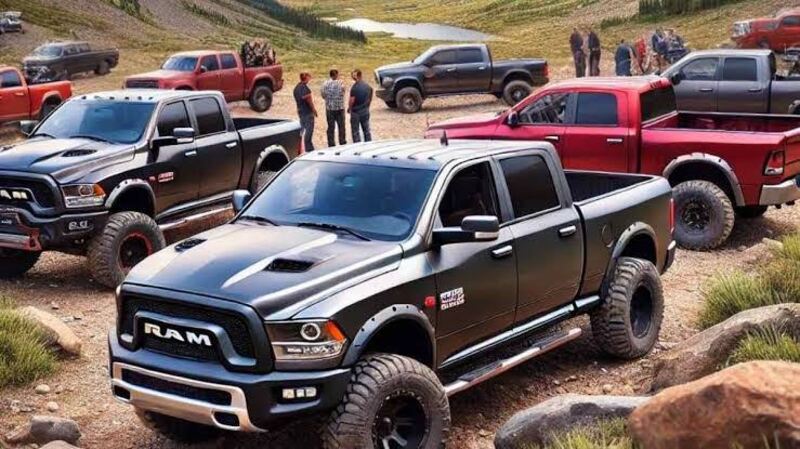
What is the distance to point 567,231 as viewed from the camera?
7.52 metres

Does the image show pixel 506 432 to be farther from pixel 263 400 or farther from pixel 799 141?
pixel 799 141

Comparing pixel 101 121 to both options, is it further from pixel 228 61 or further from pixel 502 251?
pixel 228 61

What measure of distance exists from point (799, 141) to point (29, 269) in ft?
28.9

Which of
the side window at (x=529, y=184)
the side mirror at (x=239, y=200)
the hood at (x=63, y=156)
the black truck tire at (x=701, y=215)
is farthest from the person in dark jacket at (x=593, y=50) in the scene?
the side mirror at (x=239, y=200)

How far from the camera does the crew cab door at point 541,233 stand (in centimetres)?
716

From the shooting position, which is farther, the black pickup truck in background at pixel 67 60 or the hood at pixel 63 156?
the black pickup truck in background at pixel 67 60

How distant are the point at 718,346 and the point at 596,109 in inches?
246

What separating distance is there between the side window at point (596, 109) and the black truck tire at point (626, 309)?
4656mm

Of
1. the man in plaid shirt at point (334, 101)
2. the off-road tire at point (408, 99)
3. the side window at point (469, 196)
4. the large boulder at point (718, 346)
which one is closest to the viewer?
the side window at point (469, 196)

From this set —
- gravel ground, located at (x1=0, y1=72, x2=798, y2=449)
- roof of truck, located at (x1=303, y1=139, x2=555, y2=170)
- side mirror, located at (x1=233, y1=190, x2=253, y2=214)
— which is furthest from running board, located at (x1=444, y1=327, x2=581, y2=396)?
side mirror, located at (x1=233, y1=190, x2=253, y2=214)

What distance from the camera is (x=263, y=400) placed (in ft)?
17.9

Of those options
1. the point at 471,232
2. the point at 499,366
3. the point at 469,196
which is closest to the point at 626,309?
the point at 499,366

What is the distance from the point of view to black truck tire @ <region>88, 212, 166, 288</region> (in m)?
10.5

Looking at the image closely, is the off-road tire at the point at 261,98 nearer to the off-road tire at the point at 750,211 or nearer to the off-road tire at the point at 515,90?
the off-road tire at the point at 515,90
